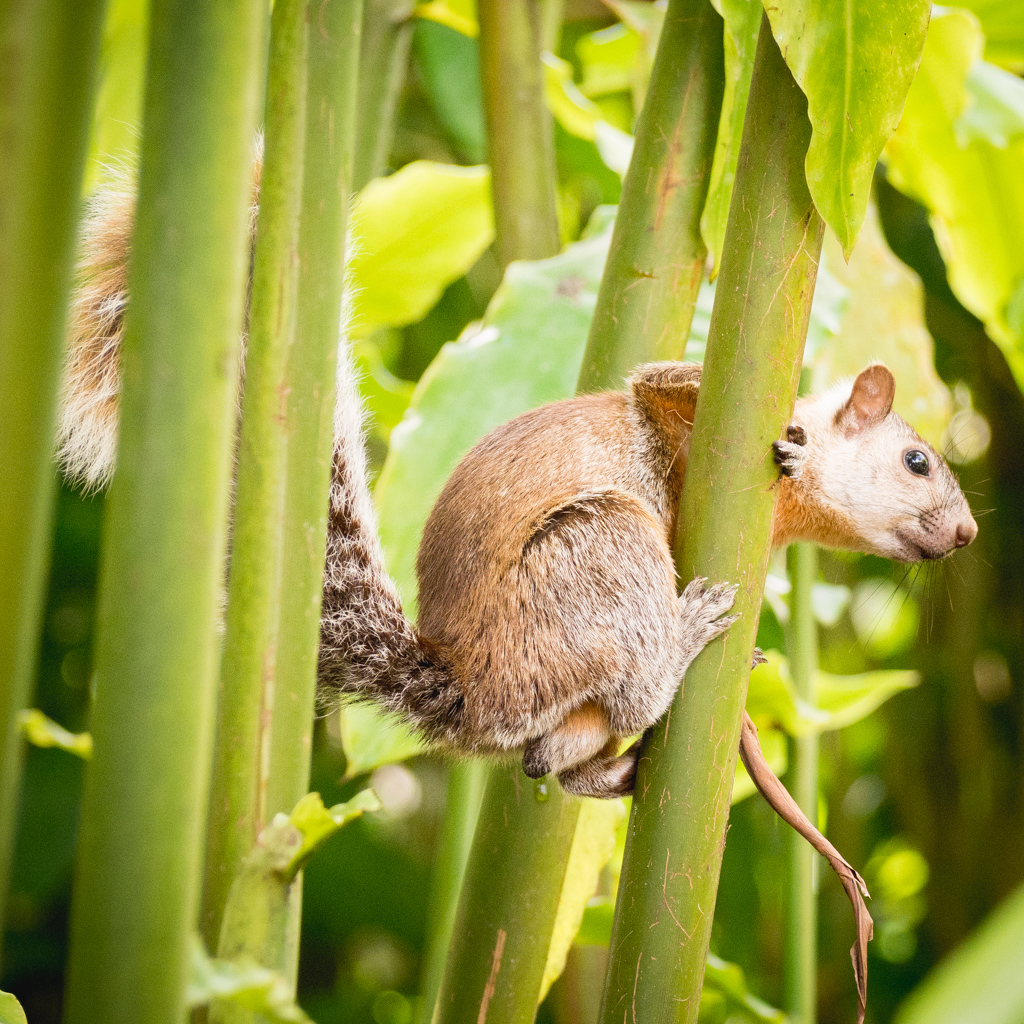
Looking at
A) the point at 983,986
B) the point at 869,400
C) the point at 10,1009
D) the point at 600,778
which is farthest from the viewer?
the point at 869,400

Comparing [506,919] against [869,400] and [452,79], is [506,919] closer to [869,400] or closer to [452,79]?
[869,400]

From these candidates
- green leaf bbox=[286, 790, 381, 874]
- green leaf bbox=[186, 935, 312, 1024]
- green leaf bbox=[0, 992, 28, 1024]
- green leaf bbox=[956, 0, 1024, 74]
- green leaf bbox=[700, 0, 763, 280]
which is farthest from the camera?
green leaf bbox=[956, 0, 1024, 74]

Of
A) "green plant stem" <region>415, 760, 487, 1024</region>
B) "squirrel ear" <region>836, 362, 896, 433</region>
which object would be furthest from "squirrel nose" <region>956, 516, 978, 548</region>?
"green plant stem" <region>415, 760, 487, 1024</region>

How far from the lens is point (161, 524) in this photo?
1.14ft

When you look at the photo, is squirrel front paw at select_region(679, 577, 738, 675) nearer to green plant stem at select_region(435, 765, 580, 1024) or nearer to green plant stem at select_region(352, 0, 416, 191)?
green plant stem at select_region(435, 765, 580, 1024)

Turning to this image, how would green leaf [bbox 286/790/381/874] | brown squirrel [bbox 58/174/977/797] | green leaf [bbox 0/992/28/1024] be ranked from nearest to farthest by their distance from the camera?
1. green leaf [bbox 286/790/381/874]
2. green leaf [bbox 0/992/28/1024]
3. brown squirrel [bbox 58/174/977/797]

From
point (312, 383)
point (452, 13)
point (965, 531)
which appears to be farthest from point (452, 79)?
point (312, 383)

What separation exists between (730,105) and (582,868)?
0.74 meters


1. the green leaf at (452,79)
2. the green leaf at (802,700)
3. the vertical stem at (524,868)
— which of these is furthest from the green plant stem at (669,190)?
the green leaf at (452,79)

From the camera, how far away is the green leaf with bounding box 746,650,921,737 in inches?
40.0

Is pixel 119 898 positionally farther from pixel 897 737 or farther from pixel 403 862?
pixel 897 737

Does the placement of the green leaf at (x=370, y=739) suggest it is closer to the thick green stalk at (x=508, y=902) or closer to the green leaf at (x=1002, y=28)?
the thick green stalk at (x=508, y=902)

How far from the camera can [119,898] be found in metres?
0.34

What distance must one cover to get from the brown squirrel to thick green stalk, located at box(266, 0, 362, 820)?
355 millimetres
